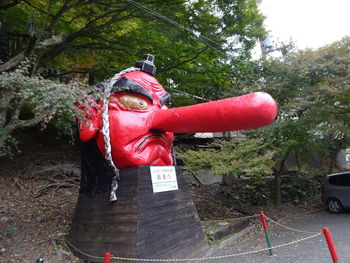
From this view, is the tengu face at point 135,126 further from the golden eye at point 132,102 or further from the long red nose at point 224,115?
the long red nose at point 224,115

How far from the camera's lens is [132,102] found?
540cm

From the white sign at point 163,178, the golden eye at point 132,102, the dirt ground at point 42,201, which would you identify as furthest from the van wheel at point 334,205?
the golden eye at point 132,102

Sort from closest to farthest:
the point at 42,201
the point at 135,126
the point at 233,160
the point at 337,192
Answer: the point at 135,126 < the point at 233,160 < the point at 42,201 < the point at 337,192

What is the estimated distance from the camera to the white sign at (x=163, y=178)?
208 inches

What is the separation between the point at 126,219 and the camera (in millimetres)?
4859

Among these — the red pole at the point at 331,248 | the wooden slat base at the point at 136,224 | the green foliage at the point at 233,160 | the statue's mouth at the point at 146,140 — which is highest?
the statue's mouth at the point at 146,140

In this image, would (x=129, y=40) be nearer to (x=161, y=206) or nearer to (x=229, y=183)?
(x=161, y=206)

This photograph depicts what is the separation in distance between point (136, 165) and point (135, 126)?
26.9 inches

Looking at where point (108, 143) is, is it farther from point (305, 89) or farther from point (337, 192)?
point (337, 192)

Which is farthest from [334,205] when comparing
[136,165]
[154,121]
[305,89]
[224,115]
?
[136,165]

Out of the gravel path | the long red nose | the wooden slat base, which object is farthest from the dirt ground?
the long red nose

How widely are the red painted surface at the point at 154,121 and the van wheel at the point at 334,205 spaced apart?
7.78 meters

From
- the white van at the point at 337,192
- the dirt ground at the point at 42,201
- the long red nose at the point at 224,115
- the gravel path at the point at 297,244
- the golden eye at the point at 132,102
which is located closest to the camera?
the long red nose at the point at 224,115

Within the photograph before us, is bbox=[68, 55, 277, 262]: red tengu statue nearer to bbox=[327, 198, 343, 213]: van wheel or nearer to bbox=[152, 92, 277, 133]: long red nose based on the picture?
bbox=[152, 92, 277, 133]: long red nose
